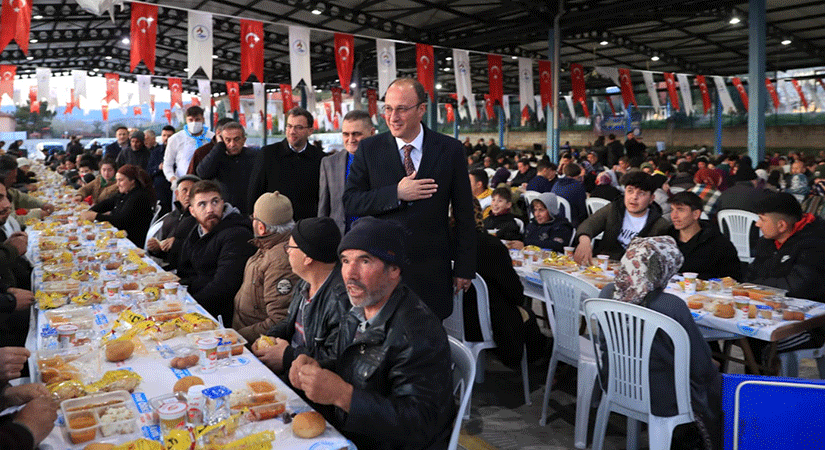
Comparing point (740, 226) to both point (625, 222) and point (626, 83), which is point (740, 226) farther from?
point (626, 83)

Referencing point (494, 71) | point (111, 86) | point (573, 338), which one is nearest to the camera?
point (573, 338)

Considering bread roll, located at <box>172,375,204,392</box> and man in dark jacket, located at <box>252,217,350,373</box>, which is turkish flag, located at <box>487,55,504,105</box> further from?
bread roll, located at <box>172,375,204,392</box>

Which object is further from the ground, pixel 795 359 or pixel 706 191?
pixel 706 191

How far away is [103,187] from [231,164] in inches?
160

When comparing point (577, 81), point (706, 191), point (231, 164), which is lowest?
point (706, 191)

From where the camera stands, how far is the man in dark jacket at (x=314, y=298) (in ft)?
7.02

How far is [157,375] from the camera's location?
6.81ft

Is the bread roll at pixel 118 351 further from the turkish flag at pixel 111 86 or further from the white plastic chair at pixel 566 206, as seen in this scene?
the turkish flag at pixel 111 86

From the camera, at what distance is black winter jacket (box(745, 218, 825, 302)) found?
3455 mm

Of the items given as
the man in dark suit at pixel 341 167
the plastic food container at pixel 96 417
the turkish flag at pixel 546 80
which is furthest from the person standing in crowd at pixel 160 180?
the turkish flag at pixel 546 80

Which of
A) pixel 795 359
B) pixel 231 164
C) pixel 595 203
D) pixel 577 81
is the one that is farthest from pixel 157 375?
pixel 577 81

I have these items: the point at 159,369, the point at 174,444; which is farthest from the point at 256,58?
the point at 174,444

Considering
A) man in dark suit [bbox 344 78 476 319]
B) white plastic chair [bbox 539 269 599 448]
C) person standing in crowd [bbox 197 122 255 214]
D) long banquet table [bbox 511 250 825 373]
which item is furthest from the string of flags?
long banquet table [bbox 511 250 825 373]

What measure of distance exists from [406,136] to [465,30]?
1386cm
